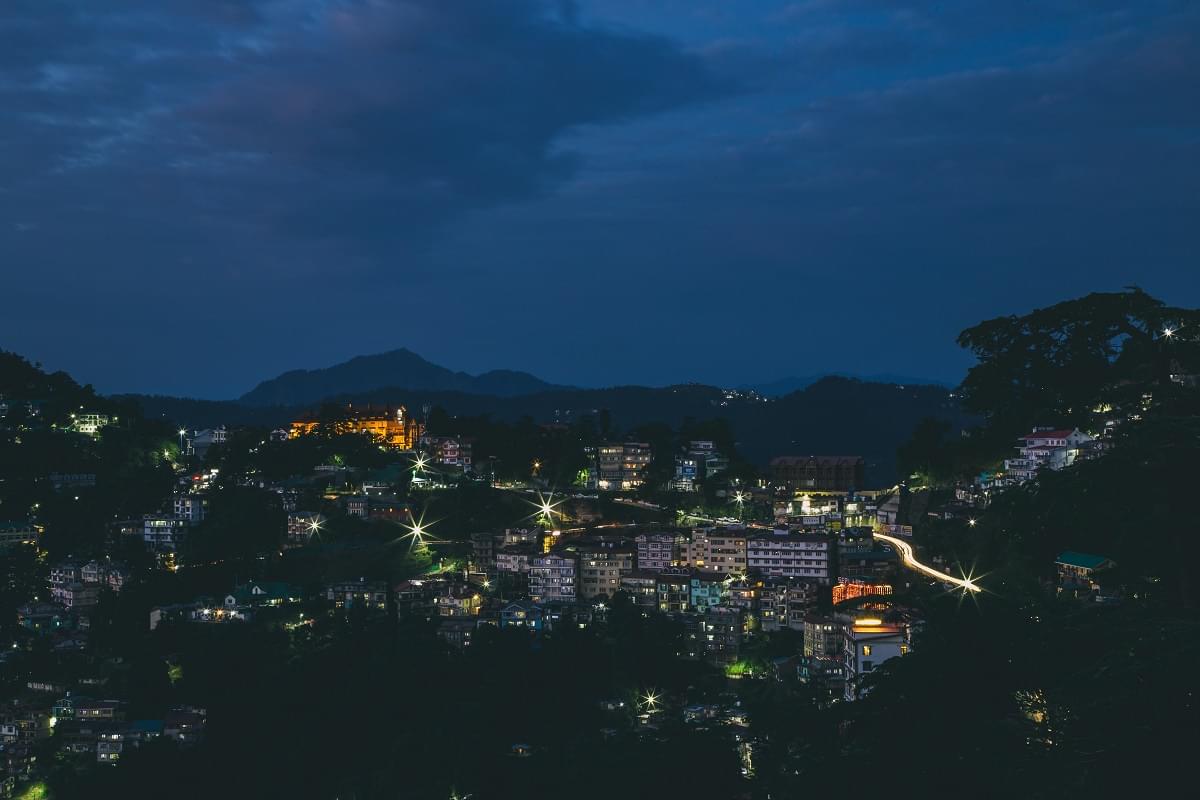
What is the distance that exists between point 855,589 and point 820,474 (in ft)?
31.4

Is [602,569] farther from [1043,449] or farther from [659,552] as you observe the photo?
[1043,449]

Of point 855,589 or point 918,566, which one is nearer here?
point 918,566

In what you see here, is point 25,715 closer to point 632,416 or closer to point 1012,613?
point 1012,613

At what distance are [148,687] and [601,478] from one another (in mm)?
14018

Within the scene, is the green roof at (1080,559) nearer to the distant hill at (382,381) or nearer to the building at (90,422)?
the building at (90,422)

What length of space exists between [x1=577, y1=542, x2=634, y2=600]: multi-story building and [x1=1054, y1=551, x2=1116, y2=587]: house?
10197 millimetres

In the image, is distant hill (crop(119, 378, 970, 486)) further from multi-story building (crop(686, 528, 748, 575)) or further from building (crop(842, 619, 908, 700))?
building (crop(842, 619, 908, 700))

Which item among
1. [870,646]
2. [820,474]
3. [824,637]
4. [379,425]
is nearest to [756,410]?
[379,425]

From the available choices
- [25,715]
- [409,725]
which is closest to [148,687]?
[25,715]

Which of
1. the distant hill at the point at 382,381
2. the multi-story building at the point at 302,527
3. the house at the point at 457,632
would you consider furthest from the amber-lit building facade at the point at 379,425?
the distant hill at the point at 382,381

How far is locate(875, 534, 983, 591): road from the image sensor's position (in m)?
17.1

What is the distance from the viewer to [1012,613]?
28.4 ft

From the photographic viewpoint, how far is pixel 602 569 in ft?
80.1

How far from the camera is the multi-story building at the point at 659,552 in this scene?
2447cm
